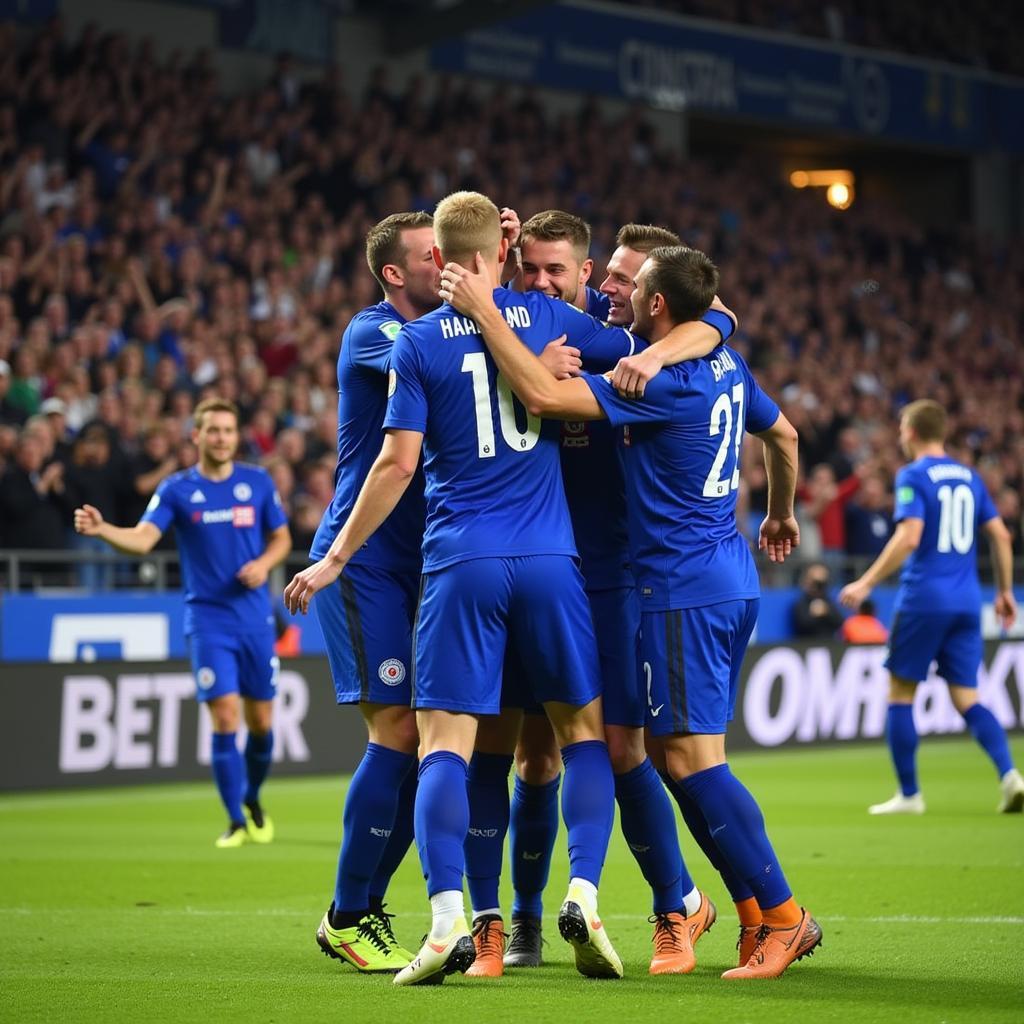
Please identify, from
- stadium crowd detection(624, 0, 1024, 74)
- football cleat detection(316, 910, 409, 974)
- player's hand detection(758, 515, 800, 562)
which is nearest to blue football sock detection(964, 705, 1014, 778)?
player's hand detection(758, 515, 800, 562)

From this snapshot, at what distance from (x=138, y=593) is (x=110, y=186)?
5.52 meters

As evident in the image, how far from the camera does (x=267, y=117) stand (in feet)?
70.2

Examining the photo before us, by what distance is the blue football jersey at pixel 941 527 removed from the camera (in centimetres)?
1177

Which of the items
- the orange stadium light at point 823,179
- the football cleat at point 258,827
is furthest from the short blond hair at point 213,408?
the orange stadium light at point 823,179

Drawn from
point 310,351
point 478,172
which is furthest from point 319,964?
point 478,172

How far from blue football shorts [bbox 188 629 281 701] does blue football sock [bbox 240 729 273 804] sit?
26cm

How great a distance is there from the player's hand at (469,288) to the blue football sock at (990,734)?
705 centimetres

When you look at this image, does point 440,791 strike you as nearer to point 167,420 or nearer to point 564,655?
point 564,655

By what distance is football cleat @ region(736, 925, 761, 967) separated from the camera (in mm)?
6102

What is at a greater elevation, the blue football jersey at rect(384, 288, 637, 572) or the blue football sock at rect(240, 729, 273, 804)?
the blue football jersey at rect(384, 288, 637, 572)

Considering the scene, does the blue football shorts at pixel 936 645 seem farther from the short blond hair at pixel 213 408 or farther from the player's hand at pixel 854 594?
the short blond hair at pixel 213 408

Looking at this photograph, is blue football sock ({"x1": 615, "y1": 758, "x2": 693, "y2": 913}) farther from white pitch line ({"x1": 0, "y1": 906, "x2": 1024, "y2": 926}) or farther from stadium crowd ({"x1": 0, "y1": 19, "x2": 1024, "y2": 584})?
stadium crowd ({"x1": 0, "y1": 19, "x2": 1024, "y2": 584})

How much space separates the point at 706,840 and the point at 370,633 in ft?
4.33

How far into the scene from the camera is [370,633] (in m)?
6.26
